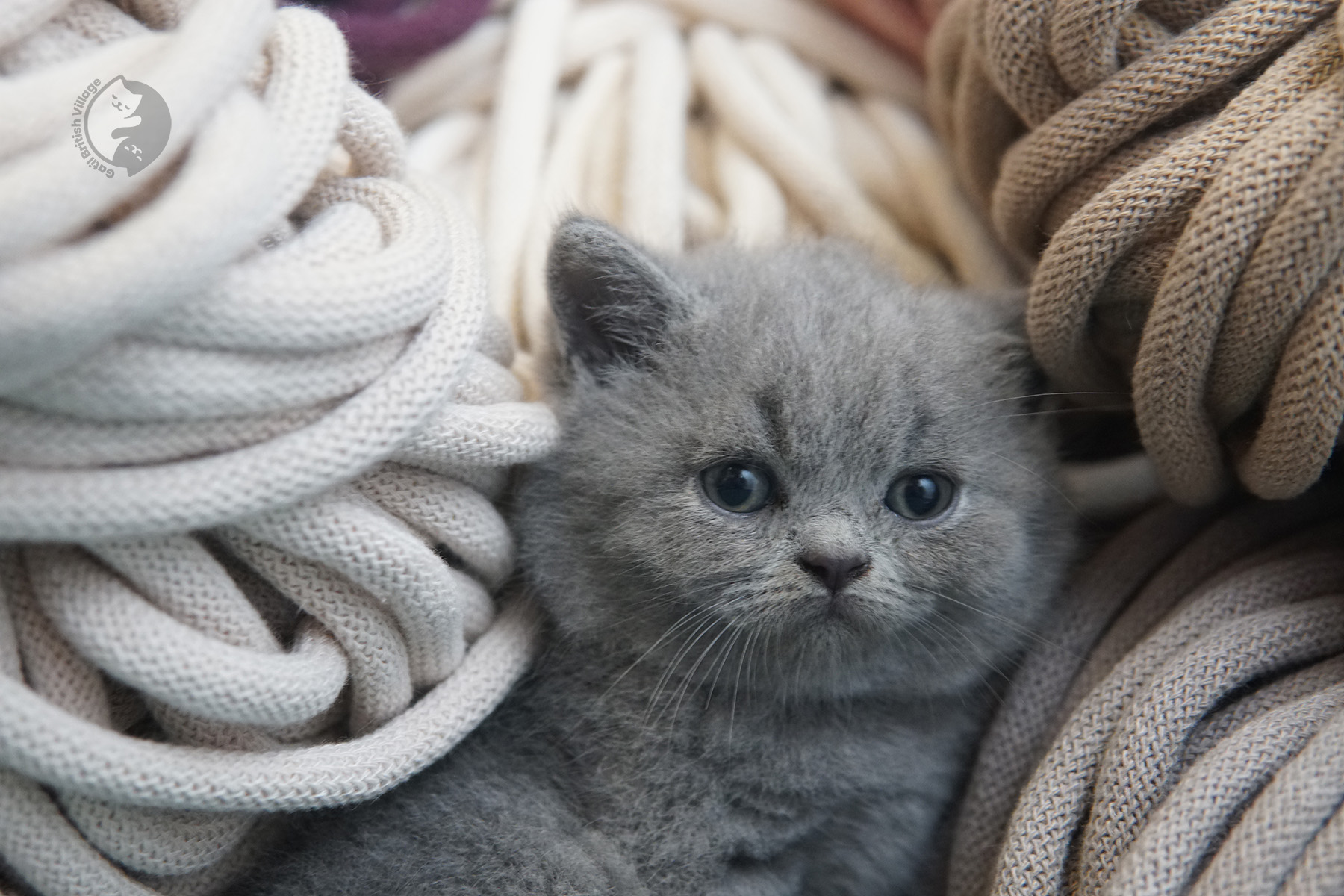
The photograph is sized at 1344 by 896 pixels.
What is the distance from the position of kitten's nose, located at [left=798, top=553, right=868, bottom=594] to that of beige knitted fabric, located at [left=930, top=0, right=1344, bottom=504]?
289mm

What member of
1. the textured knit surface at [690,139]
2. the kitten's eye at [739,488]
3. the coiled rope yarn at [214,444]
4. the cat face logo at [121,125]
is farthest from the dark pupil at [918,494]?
the cat face logo at [121,125]

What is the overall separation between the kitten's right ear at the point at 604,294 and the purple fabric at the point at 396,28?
414 mm

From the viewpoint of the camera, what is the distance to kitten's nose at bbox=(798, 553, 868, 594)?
0.89m

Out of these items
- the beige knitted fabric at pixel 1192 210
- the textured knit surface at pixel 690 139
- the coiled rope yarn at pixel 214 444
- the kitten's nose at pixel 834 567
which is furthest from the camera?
the textured knit surface at pixel 690 139

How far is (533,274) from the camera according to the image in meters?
1.18

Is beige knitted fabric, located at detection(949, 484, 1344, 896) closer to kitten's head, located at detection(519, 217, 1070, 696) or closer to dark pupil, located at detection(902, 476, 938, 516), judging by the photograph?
kitten's head, located at detection(519, 217, 1070, 696)

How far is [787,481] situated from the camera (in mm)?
939

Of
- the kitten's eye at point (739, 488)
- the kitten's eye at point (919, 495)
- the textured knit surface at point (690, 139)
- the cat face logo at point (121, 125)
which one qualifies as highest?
the cat face logo at point (121, 125)

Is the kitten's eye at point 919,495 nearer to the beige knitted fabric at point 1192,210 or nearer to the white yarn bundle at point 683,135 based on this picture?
the beige knitted fabric at point 1192,210

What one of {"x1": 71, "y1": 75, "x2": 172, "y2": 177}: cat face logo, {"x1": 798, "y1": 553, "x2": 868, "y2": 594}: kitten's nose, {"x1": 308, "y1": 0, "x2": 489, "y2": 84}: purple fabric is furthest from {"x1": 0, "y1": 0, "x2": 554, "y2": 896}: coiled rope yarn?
{"x1": 308, "y1": 0, "x2": 489, "y2": 84}: purple fabric

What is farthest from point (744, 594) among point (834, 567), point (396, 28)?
point (396, 28)

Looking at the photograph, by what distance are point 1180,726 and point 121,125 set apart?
913 millimetres

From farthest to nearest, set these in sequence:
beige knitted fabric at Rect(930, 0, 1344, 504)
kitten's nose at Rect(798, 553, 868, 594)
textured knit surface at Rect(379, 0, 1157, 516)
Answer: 1. textured knit surface at Rect(379, 0, 1157, 516)
2. kitten's nose at Rect(798, 553, 868, 594)
3. beige knitted fabric at Rect(930, 0, 1344, 504)

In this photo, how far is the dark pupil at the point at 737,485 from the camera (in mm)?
950
